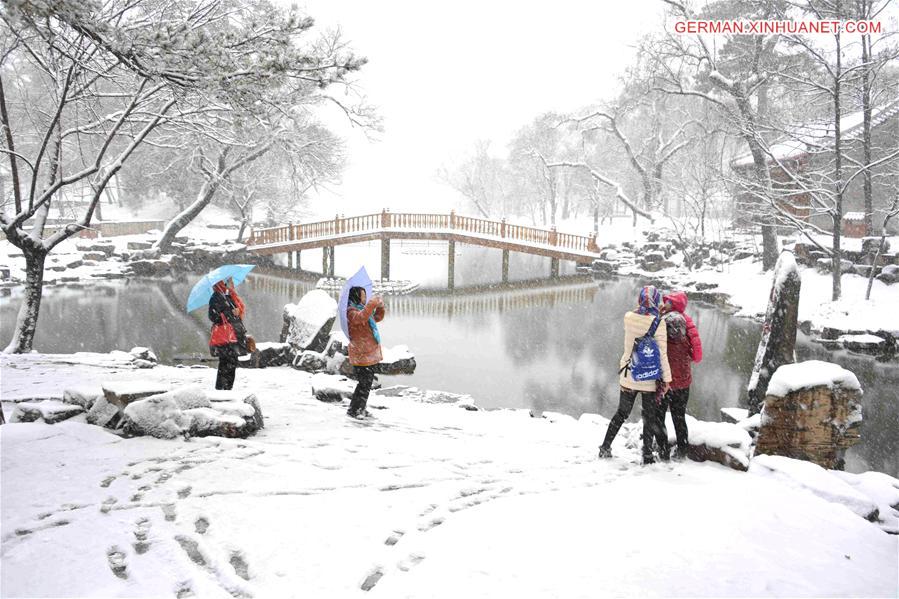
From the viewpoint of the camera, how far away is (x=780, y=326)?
693cm

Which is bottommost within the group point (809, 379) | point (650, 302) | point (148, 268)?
point (809, 379)

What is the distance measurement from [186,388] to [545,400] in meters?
6.05

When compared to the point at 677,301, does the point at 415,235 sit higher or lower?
higher

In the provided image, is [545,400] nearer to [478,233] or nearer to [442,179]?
[478,233]

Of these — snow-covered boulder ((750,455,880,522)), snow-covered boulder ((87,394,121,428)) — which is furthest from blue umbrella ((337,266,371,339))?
snow-covered boulder ((750,455,880,522))

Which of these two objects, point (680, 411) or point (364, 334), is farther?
point (364, 334)

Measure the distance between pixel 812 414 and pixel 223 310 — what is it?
18.9ft

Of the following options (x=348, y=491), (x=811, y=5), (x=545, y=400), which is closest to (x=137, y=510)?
(x=348, y=491)

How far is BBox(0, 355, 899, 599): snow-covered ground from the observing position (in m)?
2.58

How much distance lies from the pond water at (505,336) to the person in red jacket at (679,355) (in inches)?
147

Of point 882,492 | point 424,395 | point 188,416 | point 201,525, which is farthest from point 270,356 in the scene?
point 882,492

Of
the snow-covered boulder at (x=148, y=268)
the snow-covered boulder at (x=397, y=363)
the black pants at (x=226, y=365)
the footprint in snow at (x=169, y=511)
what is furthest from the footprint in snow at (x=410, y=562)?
the snow-covered boulder at (x=148, y=268)

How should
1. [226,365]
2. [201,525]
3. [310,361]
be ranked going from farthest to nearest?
[310,361], [226,365], [201,525]

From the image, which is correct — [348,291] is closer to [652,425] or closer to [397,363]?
[652,425]
